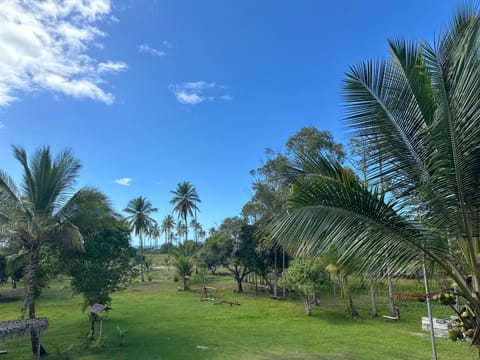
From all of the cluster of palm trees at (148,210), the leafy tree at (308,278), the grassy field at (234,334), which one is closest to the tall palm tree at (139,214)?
the cluster of palm trees at (148,210)

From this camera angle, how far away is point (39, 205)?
9.91 m

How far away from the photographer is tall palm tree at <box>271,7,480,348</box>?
302 cm

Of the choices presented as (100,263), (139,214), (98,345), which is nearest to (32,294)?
(98,345)

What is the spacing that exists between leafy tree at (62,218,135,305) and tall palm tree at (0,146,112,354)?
6.94 ft

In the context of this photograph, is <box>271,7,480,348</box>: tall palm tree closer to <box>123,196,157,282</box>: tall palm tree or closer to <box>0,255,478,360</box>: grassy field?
<box>0,255,478,360</box>: grassy field

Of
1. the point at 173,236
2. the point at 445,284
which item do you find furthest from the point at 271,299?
the point at 173,236

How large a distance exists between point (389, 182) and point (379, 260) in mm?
971

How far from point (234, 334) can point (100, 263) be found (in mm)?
6486

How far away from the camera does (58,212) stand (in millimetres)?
10148

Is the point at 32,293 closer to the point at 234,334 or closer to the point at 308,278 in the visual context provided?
Answer: the point at 234,334

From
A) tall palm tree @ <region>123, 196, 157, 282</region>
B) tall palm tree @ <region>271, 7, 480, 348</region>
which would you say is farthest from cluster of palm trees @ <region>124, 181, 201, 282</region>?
tall palm tree @ <region>271, 7, 480, 348</region>

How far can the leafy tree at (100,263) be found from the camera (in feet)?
42.2

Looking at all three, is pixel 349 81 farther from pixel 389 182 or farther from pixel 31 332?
pixel 31 332

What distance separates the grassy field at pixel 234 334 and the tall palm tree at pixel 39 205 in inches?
102
